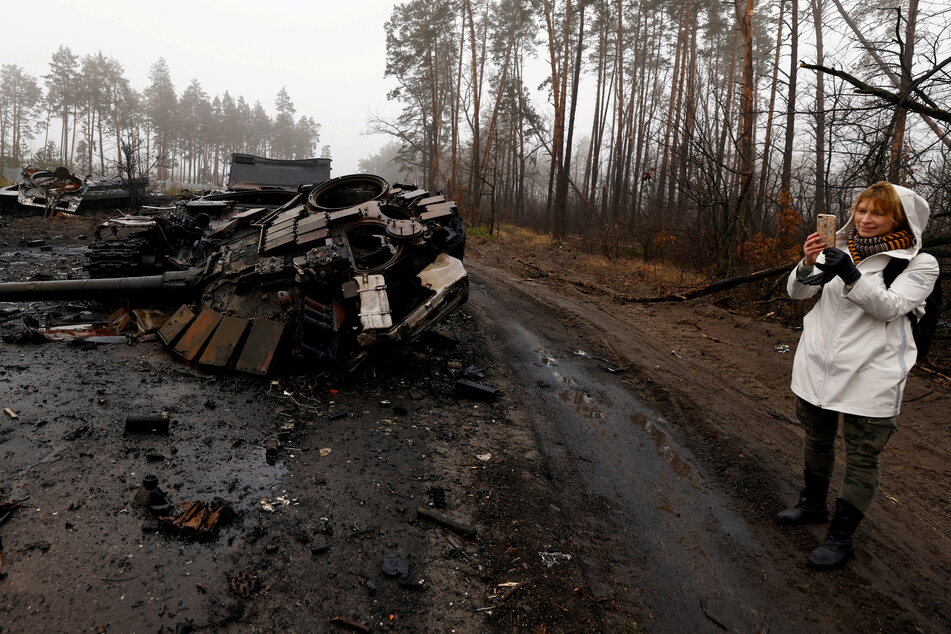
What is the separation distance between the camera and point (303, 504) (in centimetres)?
316

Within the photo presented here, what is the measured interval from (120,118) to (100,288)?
52.3 m

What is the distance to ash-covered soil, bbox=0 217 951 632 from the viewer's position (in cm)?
240

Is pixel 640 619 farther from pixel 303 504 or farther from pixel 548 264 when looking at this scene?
pixel 548 264

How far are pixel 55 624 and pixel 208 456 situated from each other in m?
1.56

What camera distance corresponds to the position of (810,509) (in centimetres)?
308

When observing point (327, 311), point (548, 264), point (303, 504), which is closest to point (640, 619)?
point (303, 504)

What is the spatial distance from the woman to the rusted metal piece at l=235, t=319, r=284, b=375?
460cm

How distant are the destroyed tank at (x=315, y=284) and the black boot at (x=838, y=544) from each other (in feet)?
11.7

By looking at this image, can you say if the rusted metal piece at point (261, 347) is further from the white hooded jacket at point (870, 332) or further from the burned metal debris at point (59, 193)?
the burned metal debris at point (59, 193)

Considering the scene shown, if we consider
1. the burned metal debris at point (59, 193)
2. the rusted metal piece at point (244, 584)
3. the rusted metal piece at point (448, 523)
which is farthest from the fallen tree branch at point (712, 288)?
the burned metal debris at point (59, 193)

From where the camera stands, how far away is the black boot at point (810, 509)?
303 centimetres

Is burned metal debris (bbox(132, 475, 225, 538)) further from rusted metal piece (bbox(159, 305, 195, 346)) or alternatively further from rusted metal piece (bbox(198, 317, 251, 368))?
rusted metal piece (bbox(159, 305, 195, 346))

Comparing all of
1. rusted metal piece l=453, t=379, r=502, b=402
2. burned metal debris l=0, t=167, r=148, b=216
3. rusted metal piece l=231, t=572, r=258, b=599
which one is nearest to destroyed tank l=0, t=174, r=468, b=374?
rusted metal piece l=453, t=379, r=502, b=402

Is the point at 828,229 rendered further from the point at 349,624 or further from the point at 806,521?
the point at 349,624
